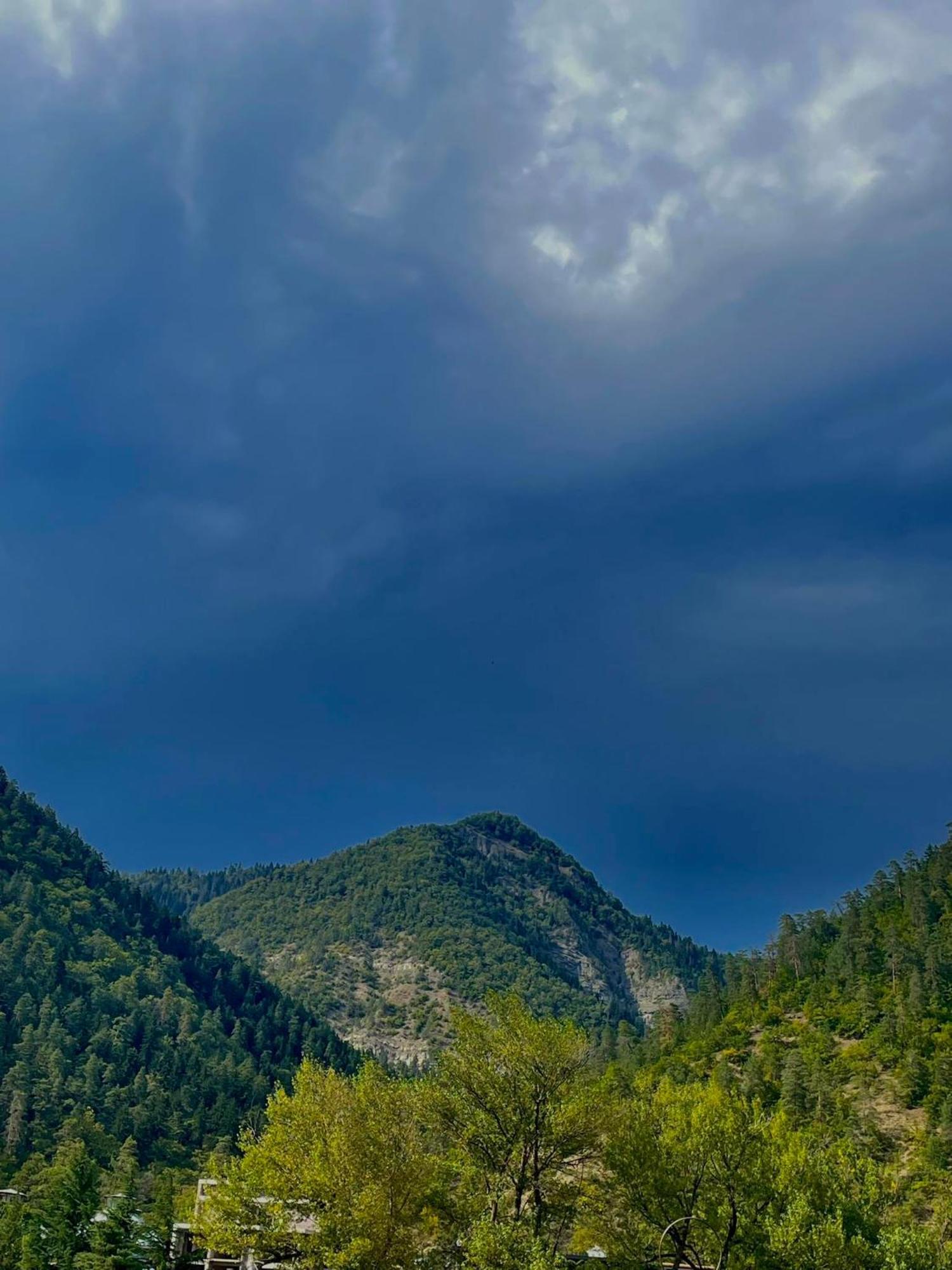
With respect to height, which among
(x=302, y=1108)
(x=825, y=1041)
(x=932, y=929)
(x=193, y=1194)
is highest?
(x=932, y=929)

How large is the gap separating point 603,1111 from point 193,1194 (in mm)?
80929

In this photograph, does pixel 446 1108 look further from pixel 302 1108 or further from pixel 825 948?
pixel 825 948

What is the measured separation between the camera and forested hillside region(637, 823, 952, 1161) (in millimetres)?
116250

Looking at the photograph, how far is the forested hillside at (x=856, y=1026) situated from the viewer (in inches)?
4577

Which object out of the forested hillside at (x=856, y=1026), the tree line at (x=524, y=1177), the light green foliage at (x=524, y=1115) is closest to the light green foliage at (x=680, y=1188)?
the tree line at (x=524, y=1177)

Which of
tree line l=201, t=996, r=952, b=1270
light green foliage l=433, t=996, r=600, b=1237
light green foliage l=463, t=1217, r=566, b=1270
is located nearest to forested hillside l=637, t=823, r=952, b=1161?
tree line l=201, t=996, r=952, b=1270

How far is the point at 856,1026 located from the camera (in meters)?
146

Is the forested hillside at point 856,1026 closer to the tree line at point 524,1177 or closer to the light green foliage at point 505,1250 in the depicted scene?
the tree line at point 524,1177

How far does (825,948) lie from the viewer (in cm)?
18875

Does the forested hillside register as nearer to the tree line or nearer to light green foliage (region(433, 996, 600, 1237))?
the tree line

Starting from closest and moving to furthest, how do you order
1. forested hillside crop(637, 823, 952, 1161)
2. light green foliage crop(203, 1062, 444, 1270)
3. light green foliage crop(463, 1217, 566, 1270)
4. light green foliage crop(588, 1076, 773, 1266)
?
light green foliage crop(463, 1217, 566, 1270), light green foliage crop(203, 1062, 444, 1270), light green foliage crop(588, 1076, 773, 1266), forested hillside crop(637, 823, 952, 1161)

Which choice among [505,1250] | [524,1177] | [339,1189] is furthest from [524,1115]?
[339,1189]

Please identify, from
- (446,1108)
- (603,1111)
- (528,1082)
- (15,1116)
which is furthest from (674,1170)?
(15,1116)

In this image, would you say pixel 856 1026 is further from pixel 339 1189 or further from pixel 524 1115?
pixel 339 1189
